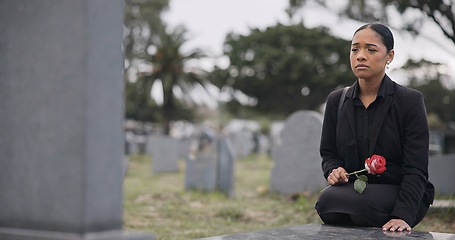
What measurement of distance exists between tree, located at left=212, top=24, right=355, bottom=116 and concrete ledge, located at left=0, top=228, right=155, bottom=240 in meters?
29.5

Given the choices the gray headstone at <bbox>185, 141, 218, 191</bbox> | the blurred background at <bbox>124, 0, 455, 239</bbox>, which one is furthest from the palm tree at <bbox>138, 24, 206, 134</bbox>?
the gray headstone at <bbox>185, 141, 218, 191</bbox>

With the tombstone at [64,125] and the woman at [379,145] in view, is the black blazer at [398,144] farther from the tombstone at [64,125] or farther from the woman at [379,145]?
the tombstone at [64,125]

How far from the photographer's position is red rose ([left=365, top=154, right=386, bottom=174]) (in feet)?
9.25

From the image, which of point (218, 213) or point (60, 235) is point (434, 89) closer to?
point (218, 213)

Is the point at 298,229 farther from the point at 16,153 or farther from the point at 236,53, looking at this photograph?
the point at 236,53

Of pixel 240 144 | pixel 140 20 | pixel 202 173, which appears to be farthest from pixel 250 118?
pixel 202 173

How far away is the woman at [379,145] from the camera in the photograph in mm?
2885

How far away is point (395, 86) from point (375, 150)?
1.09 ft

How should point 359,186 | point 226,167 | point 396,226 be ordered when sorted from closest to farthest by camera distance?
point 396,226, point 359,186, point 226,167

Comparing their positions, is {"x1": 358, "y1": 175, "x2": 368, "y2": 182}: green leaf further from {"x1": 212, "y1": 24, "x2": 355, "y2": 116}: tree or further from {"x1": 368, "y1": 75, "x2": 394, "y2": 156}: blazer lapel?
{"x1": 212, "y1": 24, "x2": 355, "y2": 116}: tree

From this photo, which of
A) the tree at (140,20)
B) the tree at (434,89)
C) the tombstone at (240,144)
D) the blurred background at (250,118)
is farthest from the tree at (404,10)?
the tree at (140,20)

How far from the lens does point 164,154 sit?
15445 mm

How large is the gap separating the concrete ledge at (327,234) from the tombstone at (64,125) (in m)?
0.88

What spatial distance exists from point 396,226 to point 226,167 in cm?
741
